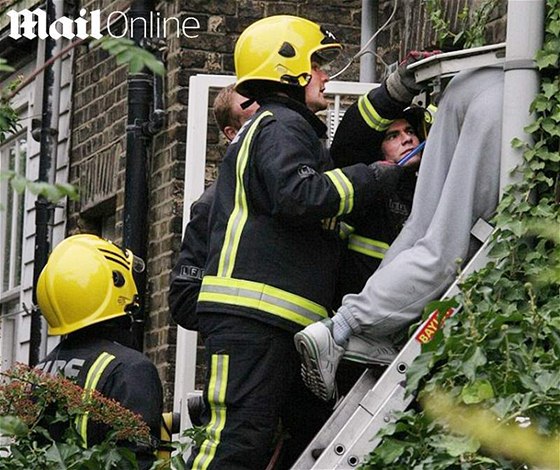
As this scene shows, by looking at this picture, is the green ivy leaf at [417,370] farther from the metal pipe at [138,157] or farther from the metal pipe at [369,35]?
the metal pipe at [138,157]

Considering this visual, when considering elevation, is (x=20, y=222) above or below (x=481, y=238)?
below

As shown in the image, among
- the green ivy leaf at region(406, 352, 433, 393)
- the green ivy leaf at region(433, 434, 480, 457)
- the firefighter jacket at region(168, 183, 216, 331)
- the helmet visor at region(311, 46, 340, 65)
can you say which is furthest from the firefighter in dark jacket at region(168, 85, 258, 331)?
the green ivy leaf at region(433, 434, 480, 457)

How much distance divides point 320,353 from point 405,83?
3.23ft

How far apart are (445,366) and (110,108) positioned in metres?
6.58

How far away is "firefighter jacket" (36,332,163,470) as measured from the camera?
635 cm

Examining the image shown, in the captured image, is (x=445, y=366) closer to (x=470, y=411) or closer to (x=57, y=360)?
(x=470, y=411)

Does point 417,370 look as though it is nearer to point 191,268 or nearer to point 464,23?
point 191,268

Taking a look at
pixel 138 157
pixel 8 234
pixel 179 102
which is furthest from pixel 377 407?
pixel 8 234

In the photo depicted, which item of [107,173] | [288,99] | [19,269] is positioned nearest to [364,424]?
[288,99]

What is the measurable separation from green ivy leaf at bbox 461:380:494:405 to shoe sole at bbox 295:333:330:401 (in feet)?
3.01

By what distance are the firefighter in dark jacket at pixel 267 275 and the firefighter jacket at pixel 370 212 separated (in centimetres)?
16

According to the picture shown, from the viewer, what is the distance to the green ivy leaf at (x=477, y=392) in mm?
4461

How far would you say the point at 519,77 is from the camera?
5199 mm

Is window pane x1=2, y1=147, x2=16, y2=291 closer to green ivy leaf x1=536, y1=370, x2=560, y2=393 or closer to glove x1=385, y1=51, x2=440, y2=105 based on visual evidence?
glove x1=385, y1=51, x2=440, y2=105
